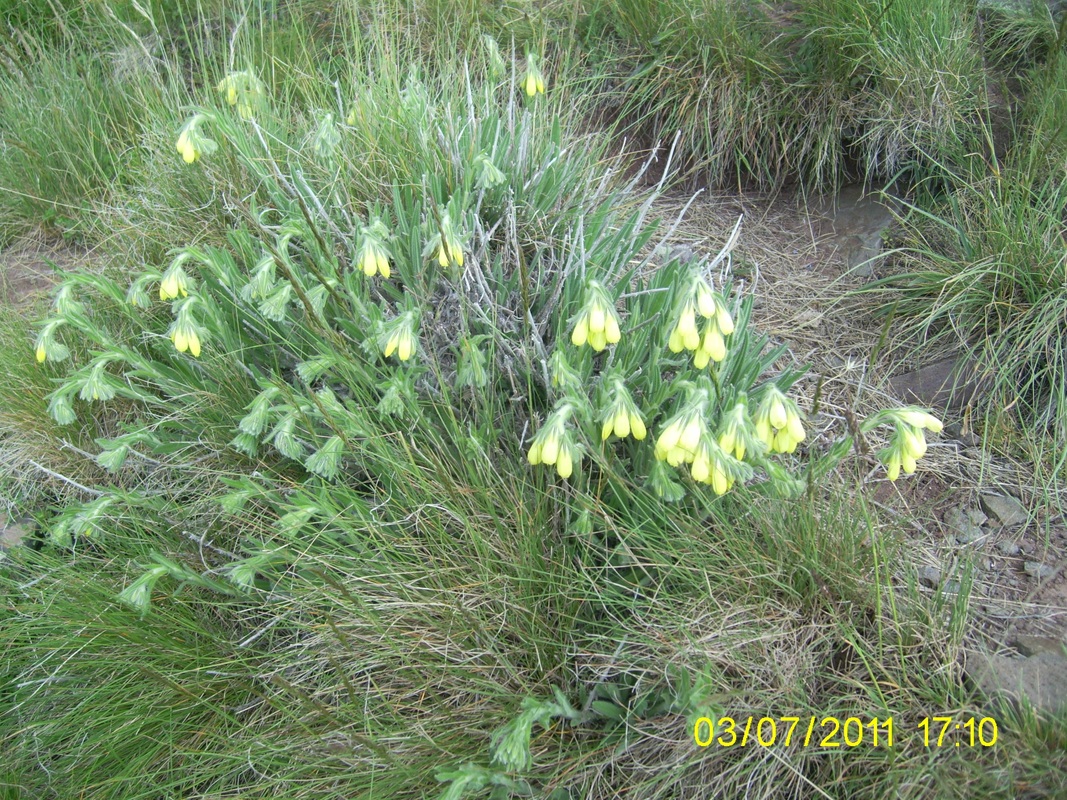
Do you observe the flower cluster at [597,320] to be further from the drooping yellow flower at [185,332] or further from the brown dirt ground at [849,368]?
the drooping yellow flower at [185,332]

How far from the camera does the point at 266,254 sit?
243cm

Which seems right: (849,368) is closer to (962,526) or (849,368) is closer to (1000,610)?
(962,526)

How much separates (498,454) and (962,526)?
1.32 m

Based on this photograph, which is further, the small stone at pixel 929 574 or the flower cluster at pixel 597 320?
the small stone at pixel 929 574

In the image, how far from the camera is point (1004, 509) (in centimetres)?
233

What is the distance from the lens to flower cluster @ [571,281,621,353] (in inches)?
71.2

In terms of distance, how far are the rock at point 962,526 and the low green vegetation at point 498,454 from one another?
266 millimetres

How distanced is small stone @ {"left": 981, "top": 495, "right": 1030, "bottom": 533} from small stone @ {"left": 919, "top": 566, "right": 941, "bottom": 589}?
315 mm

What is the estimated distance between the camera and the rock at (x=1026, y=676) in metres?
1.74

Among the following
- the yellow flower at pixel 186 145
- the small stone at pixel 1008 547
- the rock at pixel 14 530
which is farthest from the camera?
the rock at pixel 14 530

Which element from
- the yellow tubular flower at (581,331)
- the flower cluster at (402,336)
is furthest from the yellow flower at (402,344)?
the yellow tubular flower at (581,331)

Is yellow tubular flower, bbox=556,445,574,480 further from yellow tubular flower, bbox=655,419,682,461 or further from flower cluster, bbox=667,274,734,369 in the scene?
flower cluster, bbox=667,274,734,369

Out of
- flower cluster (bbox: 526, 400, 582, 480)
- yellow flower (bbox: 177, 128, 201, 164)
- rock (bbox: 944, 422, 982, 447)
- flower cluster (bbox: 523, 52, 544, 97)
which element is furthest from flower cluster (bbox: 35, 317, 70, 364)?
rock (bbox: 944, 422, 982, 447)
